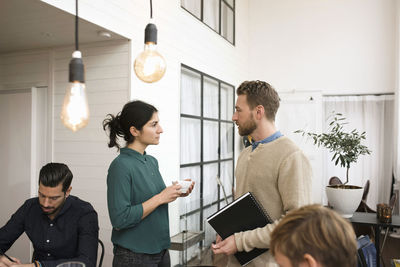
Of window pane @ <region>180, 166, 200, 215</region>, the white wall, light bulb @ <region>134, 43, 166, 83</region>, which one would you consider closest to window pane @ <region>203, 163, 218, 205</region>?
window pane @ <region>180, 166, 200, 215</region>

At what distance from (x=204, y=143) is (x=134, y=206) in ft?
10.1

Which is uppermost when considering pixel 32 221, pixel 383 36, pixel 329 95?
pixel 383 36

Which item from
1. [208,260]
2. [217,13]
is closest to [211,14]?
[217,13]

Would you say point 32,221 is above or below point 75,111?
below

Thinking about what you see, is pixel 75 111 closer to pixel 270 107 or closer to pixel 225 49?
pixel 270 107

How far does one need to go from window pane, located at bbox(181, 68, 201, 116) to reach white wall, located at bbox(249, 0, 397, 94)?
234 cm

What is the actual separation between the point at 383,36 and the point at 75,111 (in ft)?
19.8

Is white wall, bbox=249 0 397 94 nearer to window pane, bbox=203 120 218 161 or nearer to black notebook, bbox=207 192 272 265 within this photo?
window pane, bbox=203 120 218 161

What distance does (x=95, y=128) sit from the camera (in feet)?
10.2

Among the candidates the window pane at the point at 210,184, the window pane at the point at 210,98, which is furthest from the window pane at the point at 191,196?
the window pane at the point at 210,98

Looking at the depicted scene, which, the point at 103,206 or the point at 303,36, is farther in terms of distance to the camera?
the point at 303,36

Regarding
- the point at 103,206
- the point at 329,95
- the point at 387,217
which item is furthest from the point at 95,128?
the point at 329,95

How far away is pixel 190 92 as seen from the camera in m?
4.35

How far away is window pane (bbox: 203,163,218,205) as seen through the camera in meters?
4.81
